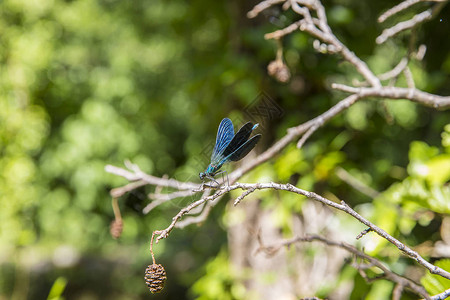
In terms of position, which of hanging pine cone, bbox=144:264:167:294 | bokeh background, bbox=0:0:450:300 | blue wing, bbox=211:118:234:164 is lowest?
bokeh background, bbox=0:0:450:300

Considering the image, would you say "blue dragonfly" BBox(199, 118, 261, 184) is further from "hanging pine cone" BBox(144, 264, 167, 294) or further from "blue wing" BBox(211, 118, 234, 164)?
"hanging pine cone" BBox(144, 264, 167, 294)

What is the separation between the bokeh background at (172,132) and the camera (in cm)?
115

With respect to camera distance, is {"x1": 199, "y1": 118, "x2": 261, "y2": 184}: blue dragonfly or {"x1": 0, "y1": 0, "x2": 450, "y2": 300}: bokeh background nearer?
{"x1": 199, "y1": 118, "x2": 261, "y2": 184}: blue dragonfly

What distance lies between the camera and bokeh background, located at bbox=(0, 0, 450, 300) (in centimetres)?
115

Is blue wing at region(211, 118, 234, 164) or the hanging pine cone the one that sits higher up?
blue wing at region(211, 118, 234, 164)

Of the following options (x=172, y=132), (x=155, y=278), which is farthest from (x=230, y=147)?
(x=172, y=132)

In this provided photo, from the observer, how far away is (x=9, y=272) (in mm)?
3855

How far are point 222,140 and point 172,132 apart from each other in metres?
4.60

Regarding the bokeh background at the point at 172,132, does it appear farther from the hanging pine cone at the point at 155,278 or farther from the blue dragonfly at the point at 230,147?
the hanging pine cone at the point at 155,278

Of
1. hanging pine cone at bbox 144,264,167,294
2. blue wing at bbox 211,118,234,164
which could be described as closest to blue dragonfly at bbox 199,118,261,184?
blue wing at bbox 211,118,234,164

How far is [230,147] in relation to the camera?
0.55m

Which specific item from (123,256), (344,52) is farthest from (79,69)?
(344,52)

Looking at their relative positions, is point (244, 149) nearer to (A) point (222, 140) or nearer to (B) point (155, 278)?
(A) point (222, 140)

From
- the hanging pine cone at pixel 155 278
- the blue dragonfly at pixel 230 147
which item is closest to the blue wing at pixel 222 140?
the blue dragonfly at pixel 230 147
